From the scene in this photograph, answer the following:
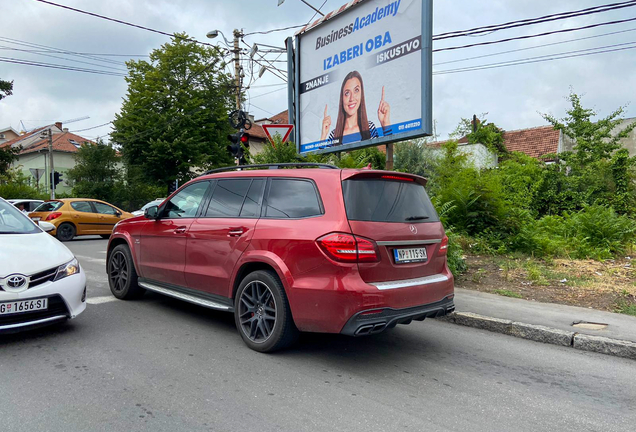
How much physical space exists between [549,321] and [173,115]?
31.6 m

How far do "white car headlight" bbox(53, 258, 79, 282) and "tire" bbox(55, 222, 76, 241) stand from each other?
1309cm

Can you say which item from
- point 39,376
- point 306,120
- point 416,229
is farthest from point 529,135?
point 39,376

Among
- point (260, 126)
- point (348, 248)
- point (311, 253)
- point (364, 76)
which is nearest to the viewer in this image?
point (348, 248)

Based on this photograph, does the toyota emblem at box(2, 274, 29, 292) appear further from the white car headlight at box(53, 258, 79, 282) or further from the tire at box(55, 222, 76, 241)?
the tire at box(55, 222, 76, 241)

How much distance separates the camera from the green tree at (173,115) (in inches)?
1294

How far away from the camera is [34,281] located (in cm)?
446

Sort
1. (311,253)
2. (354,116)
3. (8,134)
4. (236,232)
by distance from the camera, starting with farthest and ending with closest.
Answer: (8,134) < (354,116) < (236,232) < (311,253)

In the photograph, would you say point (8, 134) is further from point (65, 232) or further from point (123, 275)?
point (123, 275)

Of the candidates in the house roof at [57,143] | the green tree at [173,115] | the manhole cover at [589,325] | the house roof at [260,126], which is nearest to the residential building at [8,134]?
the house roof at [57,143]

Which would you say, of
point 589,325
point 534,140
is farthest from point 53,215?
point 534,140

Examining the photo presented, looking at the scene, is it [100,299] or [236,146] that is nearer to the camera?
[100,299]

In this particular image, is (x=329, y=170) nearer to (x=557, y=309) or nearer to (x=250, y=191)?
(x=250, y=191)

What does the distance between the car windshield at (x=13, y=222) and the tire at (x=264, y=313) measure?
2582mm

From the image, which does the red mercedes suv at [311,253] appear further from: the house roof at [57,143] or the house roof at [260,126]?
the house roof at [57,143]
